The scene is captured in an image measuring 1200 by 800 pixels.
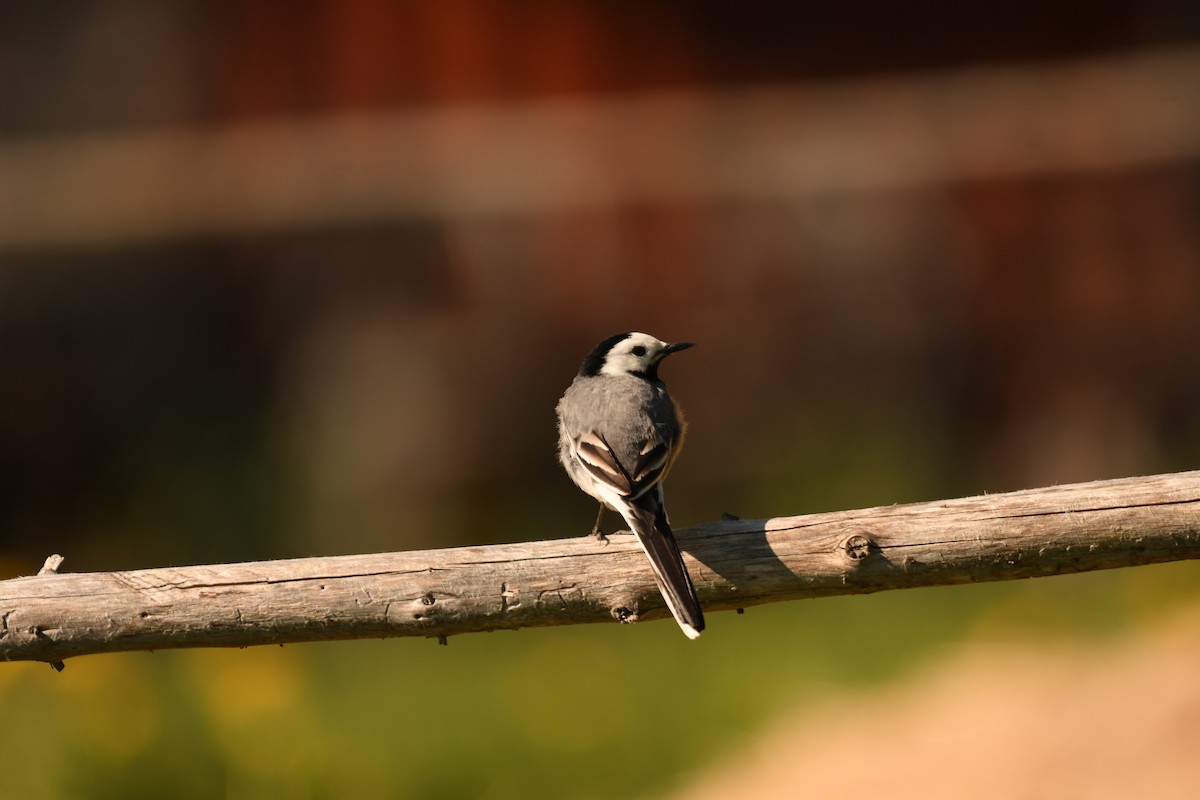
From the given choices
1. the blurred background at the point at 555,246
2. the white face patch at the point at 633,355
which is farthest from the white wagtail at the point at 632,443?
Result: the blurred background at the point at 555,246

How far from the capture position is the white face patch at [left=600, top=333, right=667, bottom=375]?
6250 mm

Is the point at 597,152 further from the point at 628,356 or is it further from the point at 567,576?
the point at 567,576

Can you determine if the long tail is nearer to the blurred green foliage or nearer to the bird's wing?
the bird's wing

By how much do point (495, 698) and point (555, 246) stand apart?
3.70 m

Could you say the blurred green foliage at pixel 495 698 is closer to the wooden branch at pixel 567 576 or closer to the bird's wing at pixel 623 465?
the bird's wing at pixel 623 465

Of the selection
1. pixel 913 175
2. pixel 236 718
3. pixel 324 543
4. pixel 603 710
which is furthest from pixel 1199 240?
pixel 236 718

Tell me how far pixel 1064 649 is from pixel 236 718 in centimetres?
435

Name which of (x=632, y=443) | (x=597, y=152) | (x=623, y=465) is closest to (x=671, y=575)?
(x=623, y=465)

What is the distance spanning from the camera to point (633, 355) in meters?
6.29

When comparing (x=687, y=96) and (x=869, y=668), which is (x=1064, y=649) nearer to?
(x=869, y=668)

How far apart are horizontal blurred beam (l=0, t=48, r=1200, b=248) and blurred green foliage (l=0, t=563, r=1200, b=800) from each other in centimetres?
325

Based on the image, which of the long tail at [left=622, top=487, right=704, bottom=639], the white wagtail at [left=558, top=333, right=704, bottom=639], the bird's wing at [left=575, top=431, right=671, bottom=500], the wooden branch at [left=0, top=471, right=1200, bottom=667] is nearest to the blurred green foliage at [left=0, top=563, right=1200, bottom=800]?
the white wagtail at [left=558, top=333, right=704, bottom=639]

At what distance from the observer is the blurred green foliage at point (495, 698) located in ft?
22.3

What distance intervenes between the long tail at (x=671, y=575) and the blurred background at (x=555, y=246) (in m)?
5.11
